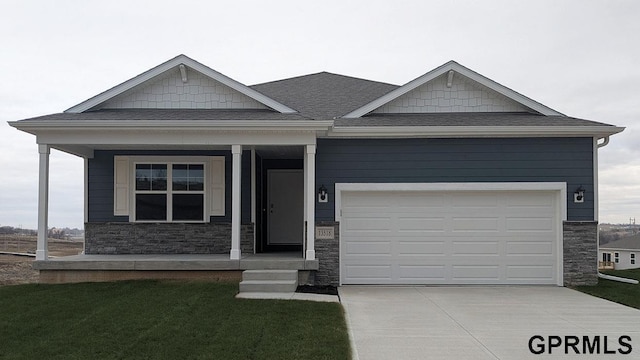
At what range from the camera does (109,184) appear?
39.8 ft

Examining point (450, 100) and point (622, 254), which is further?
point (622, 254)

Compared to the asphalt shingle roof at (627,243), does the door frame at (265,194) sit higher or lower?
higher

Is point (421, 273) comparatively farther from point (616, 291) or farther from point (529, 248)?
point (616, 291)

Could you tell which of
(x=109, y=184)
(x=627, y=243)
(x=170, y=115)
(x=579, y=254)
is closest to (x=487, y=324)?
(x=579, y=254)

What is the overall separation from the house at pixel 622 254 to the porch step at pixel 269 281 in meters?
38.1

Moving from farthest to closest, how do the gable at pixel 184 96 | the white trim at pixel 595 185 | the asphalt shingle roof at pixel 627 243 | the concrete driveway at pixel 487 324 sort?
the asphalt shingle roof at pixel 627 243 < the gable at pixel 184 96 < the white trim at pixel 595 185 < the concrete driveway at pixel 487 324

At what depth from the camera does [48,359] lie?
5.70 m

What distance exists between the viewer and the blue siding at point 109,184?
12.1m

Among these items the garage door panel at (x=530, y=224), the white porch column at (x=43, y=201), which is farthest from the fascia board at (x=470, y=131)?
the white porch column at (x=43, y=201)

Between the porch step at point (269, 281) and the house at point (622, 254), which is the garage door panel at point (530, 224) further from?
the house at point (622, 254)

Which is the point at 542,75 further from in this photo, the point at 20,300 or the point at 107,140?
the point at 20,300

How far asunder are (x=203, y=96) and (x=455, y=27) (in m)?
7.16

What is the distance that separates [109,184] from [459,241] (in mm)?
7774

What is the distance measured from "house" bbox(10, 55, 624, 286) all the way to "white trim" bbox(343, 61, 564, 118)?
3 centimetres
